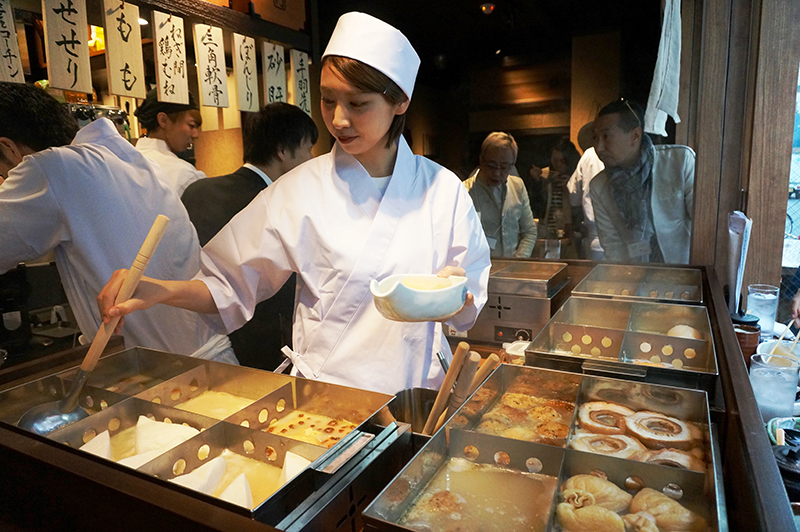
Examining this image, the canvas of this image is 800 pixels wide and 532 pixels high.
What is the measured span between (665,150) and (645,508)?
281 cm

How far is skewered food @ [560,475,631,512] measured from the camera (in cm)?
88

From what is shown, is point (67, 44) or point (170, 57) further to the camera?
point (170, 57)

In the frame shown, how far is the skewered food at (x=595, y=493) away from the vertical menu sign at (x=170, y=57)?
213 centimetres

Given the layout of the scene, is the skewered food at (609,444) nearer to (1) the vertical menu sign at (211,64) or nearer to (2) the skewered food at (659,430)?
(2) the skewered food at (659,430)

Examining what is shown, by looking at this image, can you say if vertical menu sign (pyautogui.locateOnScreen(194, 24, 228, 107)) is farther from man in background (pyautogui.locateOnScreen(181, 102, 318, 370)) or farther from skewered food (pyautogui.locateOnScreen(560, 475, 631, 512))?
skewered food (pyautogui.locateOnScreen(560, 475, 631, 512))

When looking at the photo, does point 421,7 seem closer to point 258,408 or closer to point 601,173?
point 601,173

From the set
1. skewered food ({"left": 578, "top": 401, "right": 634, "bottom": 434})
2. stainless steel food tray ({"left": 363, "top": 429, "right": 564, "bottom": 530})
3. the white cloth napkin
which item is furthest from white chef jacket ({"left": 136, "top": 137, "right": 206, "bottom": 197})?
the white cloth napkin

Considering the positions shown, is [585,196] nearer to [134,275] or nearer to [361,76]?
[361,76]

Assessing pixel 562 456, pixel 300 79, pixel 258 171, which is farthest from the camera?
pixel 300 79

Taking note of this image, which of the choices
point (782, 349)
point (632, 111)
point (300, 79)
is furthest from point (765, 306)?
point (300, 79)

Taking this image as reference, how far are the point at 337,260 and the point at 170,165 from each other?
1.18 meters

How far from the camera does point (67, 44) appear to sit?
1789 mm

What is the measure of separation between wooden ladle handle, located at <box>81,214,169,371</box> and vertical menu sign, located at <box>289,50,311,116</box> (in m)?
1.87

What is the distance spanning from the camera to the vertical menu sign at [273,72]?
2.66 metres
